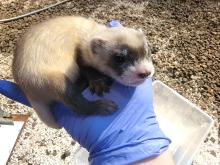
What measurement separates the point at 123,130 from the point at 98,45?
0.42 metres

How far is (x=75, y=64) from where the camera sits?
210cm

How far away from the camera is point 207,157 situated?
2830 mm

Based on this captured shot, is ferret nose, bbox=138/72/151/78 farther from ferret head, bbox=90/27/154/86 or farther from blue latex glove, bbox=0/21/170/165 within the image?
blue latex glove, bbox=0/21/170/165

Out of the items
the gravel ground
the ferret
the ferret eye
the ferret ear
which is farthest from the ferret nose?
the gravel ground

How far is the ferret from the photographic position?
6.34 feet

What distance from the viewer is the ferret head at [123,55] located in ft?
6.21

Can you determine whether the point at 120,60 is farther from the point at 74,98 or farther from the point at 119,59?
the point at 74,98

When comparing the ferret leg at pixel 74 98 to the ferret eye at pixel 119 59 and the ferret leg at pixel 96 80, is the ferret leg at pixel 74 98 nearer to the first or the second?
the ferret leg at pixel 96 80

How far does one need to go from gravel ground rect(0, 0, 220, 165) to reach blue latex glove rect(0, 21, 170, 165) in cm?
100

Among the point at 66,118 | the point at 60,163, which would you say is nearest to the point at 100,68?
the point at 66,118

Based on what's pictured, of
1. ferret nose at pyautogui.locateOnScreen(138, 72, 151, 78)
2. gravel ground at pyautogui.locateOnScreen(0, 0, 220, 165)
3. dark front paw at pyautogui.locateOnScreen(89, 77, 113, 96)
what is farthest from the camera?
gravel ground at pyautogui.locateOnScreen(0, 0, 220, 165)

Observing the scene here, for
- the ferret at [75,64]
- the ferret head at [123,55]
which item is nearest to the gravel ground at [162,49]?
the ferret at [75,64]

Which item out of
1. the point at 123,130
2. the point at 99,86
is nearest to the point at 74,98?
the point at 99,86

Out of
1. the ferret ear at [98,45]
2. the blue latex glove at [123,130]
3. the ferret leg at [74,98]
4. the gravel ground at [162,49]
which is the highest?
the ferret ear at [98,45]
